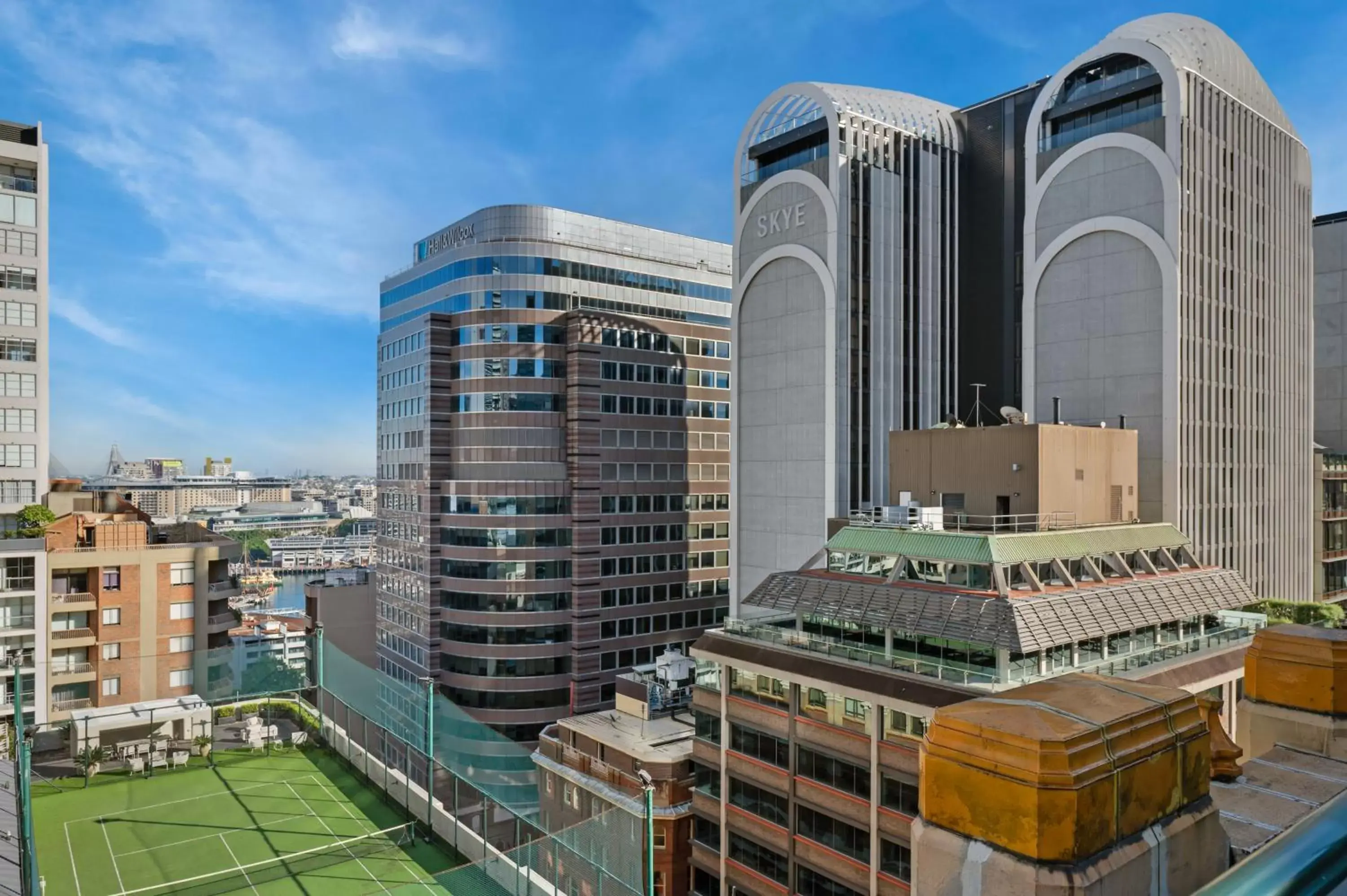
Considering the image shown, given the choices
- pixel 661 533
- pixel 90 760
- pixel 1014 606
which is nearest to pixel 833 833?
pixel 1014 606

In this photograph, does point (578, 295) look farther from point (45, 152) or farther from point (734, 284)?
point (45, 152)

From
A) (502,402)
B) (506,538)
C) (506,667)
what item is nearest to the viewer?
(506,667)

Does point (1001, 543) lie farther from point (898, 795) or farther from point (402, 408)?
point (402, 408)

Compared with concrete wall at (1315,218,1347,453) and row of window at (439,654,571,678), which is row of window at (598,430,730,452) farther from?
concrete wall at (1315,218,1347,453)

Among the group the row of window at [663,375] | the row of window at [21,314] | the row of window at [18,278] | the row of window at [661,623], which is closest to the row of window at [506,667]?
the row of window at [661,623]

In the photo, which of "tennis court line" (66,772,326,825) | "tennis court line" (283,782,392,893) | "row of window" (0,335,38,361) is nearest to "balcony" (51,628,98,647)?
"row of window" (0,335,38,361)
